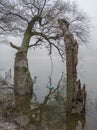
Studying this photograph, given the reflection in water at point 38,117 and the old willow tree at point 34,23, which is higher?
the old willow tree at point 34,23

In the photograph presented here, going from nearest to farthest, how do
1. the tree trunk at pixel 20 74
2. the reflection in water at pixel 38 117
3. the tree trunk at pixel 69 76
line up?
the reflection in water at pixel 38 117 → the tree trunk at pixel 69 76 → the tree trunk at pixel 20 74

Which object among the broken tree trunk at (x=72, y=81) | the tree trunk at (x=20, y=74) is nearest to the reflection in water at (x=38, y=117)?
the broken tree trunk at (x=72, y=81)

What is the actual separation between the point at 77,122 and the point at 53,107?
310 cm

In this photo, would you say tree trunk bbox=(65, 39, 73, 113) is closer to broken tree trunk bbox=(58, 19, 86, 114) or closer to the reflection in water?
broken tree trunk bbox=(58, 19, 86, 114)

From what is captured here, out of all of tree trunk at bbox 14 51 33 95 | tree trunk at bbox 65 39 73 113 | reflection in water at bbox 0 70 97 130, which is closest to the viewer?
reflection in water at bbox 0 70 97 130

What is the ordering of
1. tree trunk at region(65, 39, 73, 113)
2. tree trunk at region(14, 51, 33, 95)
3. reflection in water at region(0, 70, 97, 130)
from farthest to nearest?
tree trunk at region(14, 51, 33, 95) < tree trunk at region(65, 39, 73, 113) < reflection in water at region(0, 70, 97, 130)

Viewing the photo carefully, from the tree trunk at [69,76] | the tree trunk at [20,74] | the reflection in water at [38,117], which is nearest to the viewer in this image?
the reflection in water at [38,117]

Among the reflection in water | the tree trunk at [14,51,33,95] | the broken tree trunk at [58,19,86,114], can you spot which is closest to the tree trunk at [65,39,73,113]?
the broken tree trunk at [58,19,86,114]

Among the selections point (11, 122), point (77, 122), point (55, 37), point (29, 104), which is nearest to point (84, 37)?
point (55, 37)

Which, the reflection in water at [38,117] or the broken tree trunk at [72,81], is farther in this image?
the broken tree trunk at [72,81]

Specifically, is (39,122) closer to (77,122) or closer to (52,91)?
(77,122)

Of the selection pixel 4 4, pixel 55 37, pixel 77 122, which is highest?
pixel 4 4

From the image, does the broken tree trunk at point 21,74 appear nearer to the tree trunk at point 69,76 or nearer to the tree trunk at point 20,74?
the tree trunk at point 20,74

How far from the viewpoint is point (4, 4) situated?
20.8 m
